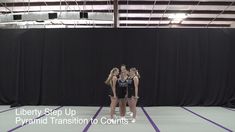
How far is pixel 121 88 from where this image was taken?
6.56 meters

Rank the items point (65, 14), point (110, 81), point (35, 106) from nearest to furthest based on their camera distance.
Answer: point (110, 81) → point (35, 106) → point (65, 14)

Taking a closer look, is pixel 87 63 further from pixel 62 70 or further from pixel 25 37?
pixel 25 37

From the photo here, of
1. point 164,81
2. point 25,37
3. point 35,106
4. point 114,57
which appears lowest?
point 35,106

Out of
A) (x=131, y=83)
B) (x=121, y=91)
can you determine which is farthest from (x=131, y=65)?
(x=121, y=91)

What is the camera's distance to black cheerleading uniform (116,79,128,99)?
Answer: 6.54 meters

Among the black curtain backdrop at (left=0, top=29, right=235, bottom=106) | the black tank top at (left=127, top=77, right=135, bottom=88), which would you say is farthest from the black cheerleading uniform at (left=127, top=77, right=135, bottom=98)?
the black curtain backdrop at (left=0, top=29, right=235, bottom=106)

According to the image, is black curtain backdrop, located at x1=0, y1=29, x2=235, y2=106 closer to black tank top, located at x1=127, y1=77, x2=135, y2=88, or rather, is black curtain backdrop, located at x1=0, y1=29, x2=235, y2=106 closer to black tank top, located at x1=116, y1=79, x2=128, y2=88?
black tank top, located at x1=127, y1=77, x2=135, y2=88

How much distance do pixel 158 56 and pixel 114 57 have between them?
55.1 inches

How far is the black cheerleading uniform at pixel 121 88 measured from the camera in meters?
6.54

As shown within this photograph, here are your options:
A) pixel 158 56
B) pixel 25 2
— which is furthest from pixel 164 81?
pixel 25 2

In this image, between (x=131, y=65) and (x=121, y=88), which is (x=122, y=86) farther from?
(x=131, y=65)

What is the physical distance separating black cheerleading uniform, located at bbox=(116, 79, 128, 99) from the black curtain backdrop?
10.4 ft

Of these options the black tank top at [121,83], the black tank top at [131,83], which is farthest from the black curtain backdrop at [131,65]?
the black tank top at [121,83]

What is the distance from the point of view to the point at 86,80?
32.2ft
